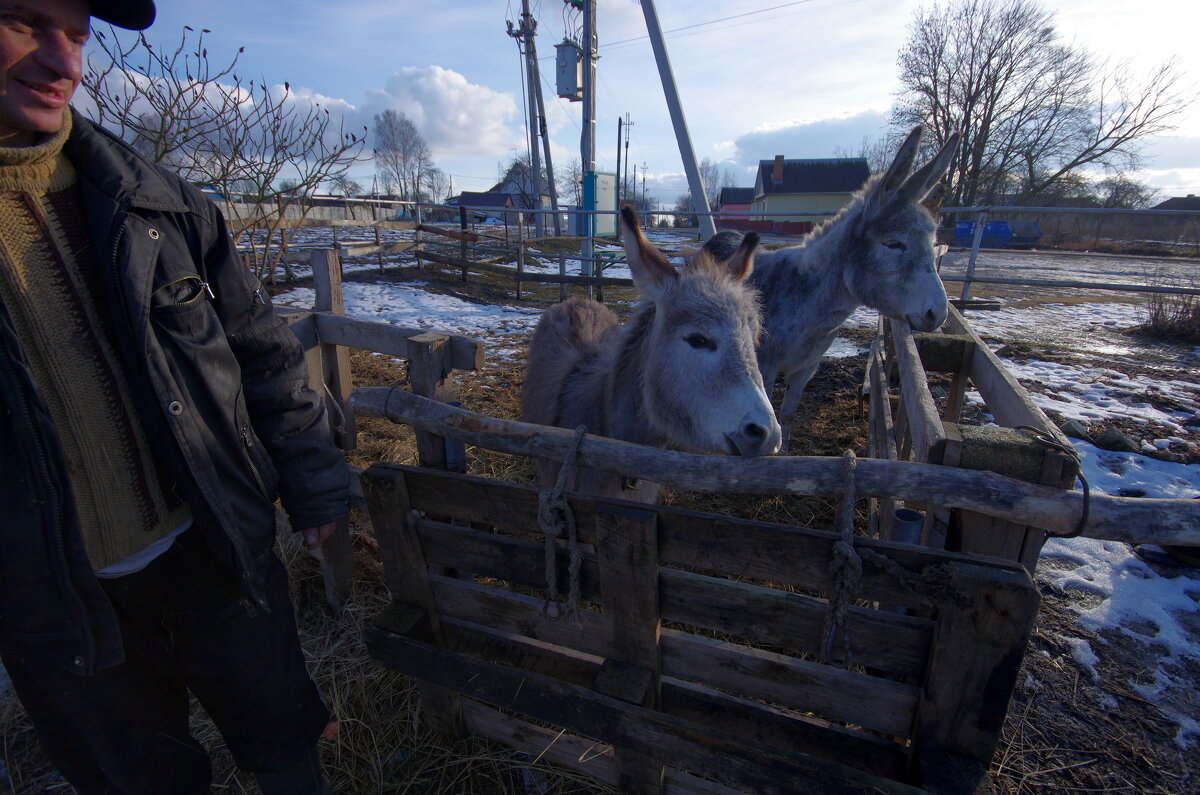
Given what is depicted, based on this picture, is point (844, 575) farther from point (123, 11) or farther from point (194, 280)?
point (123, 11)

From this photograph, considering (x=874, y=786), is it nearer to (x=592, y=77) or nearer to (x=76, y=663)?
(x=76, y=663)

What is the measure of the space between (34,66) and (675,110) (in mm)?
12696

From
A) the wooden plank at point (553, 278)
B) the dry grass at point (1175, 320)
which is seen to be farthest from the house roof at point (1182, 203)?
the wooden plank at point (553, 278)

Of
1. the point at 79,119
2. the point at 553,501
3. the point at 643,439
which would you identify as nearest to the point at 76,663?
the point at 553,501

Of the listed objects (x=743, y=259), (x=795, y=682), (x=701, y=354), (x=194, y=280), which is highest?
(x=743, y=259)

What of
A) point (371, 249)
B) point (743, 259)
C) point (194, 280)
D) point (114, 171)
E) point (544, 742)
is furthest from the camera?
point (371, 249)

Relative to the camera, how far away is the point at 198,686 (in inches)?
63.2

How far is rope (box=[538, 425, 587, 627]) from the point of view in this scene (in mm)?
1576

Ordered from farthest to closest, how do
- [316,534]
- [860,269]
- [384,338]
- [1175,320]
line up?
[1175,320] < [860,269] < [384,338] < [316,534]

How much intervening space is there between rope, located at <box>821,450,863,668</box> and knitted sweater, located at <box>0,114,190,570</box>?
183 cm

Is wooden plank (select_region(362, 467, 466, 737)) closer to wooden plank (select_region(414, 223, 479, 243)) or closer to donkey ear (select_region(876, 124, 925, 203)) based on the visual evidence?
donkey ear (select_region(876, 124, 925, 203))

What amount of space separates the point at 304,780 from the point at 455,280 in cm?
1225

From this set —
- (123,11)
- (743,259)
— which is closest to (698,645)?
(743,259)

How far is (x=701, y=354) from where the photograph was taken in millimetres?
2170
